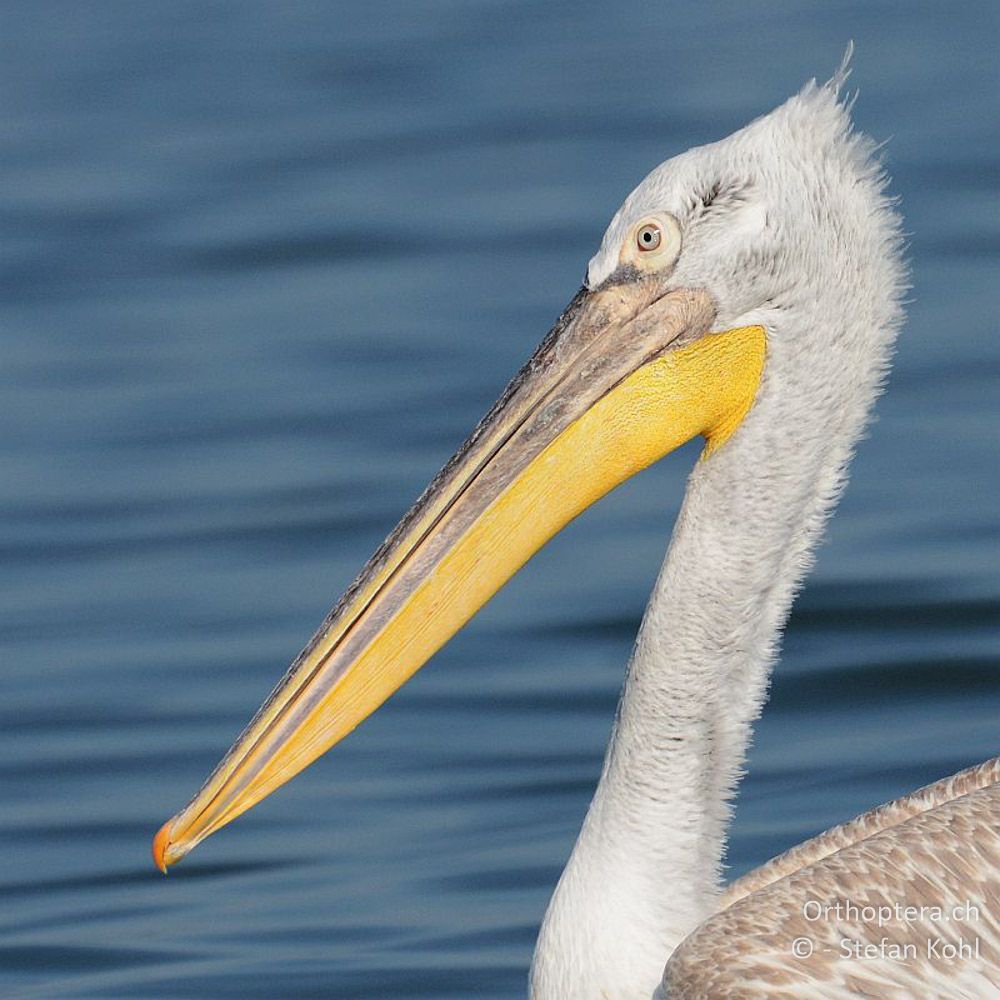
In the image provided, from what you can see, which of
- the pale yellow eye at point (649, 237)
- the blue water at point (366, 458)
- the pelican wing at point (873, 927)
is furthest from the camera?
the blue water at point (366, 458)

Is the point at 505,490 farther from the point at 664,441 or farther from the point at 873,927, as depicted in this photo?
the point at 873,927

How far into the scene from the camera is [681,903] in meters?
4.93

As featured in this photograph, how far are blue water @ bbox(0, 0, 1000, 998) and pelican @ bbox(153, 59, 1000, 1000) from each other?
140 centimetres

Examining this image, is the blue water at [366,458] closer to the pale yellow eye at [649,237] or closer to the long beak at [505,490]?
the long beak at [505,490]

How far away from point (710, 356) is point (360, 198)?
6.20 metres

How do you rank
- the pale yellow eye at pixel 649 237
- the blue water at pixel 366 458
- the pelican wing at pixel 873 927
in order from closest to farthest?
the pelican wing at pixel 873 927, the pale yellow eye at pixel 649 237, the blue water at pixel 366 458

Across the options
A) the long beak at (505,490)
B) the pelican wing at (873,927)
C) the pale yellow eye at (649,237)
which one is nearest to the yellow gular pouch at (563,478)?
the long beak at (505,490)

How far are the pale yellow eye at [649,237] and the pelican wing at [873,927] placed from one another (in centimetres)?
110

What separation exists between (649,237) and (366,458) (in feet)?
13.4

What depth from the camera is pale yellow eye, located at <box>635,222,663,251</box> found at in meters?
4.81

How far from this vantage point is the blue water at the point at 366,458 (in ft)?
22.5

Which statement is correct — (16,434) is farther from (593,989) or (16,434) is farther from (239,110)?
(593,989)

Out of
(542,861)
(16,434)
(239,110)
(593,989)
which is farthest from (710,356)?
(239,110)

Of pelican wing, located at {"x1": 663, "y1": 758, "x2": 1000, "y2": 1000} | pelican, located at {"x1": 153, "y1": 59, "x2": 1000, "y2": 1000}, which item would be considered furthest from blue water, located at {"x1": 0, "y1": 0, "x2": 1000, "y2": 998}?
pelican wing, located at {"x1": 663, "y1": 758, "x2": 1000, "y2": 1000}
